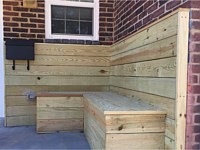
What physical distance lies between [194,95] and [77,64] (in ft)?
7.01

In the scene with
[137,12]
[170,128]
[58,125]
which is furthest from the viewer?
[58,125]

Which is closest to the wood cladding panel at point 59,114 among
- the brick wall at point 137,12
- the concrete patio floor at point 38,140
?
the concrete patio floor at point 38,140

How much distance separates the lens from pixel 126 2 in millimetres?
2990

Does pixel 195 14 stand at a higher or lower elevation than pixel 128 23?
lower

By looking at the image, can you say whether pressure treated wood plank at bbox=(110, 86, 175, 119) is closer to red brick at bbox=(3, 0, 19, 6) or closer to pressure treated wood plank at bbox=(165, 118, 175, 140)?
pressure treated wood plank at bbox=(165, 118, 175, 140)

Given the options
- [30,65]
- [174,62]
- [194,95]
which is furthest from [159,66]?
[30,65]

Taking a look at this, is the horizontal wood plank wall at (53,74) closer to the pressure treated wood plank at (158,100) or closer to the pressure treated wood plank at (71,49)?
the pressure treated wood plank at (71,49)

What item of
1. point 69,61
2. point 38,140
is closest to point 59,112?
point 38,140

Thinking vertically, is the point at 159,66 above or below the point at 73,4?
below

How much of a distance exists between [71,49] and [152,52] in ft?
5.49

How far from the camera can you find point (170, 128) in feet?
5.59

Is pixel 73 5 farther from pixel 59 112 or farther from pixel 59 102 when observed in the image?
pixel 59 112

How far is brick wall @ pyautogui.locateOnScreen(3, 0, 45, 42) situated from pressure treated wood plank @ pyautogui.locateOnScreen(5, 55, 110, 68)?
30cm

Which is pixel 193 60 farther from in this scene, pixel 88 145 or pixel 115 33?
pixel 115 33
